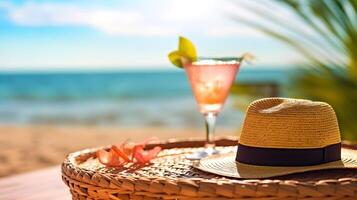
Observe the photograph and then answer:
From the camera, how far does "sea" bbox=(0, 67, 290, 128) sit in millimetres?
11375

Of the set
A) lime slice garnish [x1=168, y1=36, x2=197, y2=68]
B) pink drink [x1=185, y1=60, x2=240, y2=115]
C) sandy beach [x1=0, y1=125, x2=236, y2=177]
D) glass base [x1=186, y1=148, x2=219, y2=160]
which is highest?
lime slice garnish [x1=168, y1=36, x2=197, y2=68]

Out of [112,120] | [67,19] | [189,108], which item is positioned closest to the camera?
[112,120]

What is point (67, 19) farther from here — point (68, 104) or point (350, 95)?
point (350, 95)

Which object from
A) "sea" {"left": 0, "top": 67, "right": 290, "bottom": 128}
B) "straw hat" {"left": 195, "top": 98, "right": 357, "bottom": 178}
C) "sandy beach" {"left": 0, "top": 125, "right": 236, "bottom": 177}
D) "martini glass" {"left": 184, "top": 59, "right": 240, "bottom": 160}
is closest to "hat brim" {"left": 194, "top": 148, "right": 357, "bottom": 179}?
"straw hat" {"left": 195, "top": 98, "right": 357, "bottom": 178}

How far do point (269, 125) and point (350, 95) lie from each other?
1262mm

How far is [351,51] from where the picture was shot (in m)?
2.12

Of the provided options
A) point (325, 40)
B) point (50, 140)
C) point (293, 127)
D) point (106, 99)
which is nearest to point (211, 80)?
point (293, 127)

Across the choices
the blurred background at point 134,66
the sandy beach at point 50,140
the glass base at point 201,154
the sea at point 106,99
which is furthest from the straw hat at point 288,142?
the sea at point 106,99

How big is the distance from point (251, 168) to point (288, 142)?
68mm

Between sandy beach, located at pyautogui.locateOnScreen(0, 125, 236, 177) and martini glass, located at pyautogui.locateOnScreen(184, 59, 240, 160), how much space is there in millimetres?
4577

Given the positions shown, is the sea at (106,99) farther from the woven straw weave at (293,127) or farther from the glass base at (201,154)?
the woven straw weave at (293,127)

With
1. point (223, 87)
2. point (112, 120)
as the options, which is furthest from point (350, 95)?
point (112, 120)

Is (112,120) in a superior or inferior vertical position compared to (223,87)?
inferior

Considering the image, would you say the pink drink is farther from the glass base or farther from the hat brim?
the hat brim
